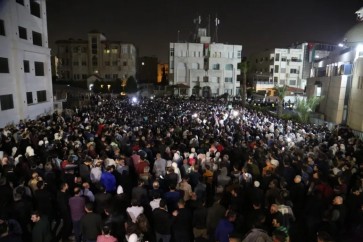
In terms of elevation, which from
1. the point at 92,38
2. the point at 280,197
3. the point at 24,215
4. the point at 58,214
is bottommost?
the point at 58,214

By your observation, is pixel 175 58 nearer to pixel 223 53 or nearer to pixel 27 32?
pixel 223 53

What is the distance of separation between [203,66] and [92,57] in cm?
2471

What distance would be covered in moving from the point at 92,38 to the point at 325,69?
47.4 m

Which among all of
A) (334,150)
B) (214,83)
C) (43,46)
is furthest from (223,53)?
(334,150)

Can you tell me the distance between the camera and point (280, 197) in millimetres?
6023

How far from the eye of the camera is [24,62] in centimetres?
2297

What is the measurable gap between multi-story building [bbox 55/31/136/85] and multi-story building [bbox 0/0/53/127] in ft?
114

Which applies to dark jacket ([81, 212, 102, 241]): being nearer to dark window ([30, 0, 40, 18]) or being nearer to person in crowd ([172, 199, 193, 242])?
person in crowd ([172, 199, 193, 242])

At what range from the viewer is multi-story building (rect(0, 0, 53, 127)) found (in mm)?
20250

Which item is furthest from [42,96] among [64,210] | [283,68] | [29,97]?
[283,68]

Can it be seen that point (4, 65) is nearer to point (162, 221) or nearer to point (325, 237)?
point (162, 221)

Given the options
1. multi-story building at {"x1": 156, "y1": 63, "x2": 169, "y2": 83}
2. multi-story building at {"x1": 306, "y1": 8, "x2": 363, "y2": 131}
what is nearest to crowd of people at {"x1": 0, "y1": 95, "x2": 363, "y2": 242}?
multi-story building at {"x1": 306, "y1": 8, "x2": 363, "y2": 131}

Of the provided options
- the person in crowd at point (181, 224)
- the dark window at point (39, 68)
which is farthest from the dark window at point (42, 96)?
the person in crowd at point (181, 224)

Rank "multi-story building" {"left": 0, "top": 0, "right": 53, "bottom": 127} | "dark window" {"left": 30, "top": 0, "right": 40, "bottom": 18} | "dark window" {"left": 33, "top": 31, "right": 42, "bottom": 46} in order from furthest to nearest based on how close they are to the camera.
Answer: "dark window" {"left": 33, "top": 31, "right": 42, "bottom": 46} < "dark window" {"left": 30, "top": 0, "right": 40, "bottom": 18} < "multi-story building" {"left": 0, "top": 0, "right": 53, "bottom": 127}
